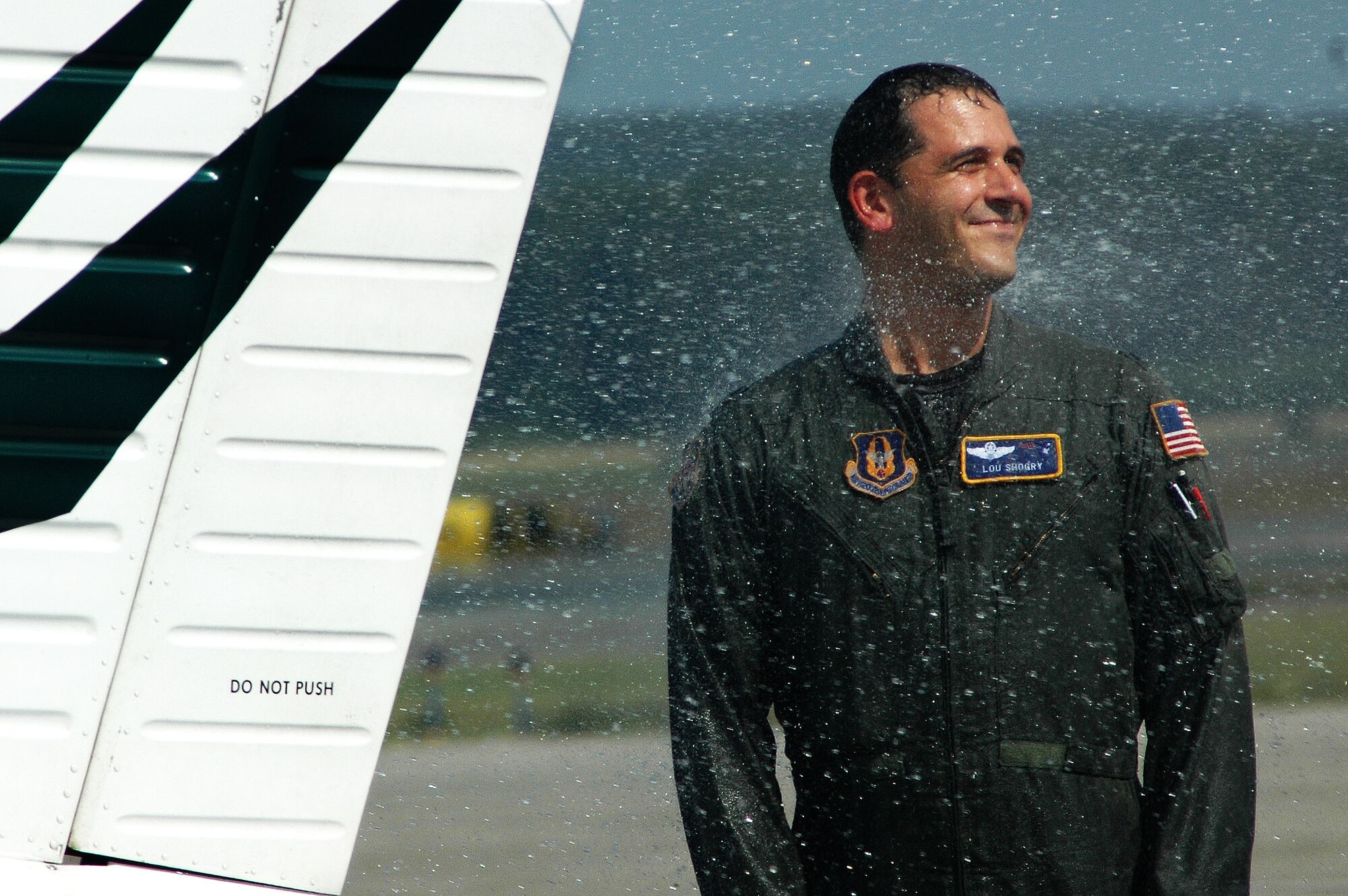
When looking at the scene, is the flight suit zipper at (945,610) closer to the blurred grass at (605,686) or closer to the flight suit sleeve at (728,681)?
the flight suit sleeve at (728,681)

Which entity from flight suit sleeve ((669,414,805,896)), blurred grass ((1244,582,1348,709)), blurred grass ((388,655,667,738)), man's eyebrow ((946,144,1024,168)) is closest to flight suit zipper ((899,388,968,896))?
flight suit sleeve ((669,414,805,896))

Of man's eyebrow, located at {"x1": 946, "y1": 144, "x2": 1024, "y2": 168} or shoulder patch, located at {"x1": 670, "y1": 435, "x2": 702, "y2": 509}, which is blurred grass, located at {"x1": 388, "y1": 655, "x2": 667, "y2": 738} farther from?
man's eyebrow, located at {"x1": 946, "y1": 144, "x2": 1024, "y2": 168}

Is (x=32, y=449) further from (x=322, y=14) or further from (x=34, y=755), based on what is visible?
(x=322, y=14)

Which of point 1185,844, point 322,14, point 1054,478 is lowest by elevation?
point 1185,844

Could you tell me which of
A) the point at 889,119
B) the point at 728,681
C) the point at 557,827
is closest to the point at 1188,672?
the point at 728,681

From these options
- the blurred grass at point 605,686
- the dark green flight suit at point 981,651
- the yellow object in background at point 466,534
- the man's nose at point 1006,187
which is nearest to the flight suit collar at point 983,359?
the dark green flight suit at point 981,651

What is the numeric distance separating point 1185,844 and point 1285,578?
2.11 meters

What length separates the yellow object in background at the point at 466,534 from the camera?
268 centimetres

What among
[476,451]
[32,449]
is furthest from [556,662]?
[32,449]

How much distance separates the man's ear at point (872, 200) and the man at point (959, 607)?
0.02m

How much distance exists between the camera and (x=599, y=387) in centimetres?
295

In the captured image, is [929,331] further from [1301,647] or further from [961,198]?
[1301,647]

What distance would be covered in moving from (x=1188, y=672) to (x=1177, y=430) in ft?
0.99

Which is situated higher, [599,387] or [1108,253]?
[1108,253]
